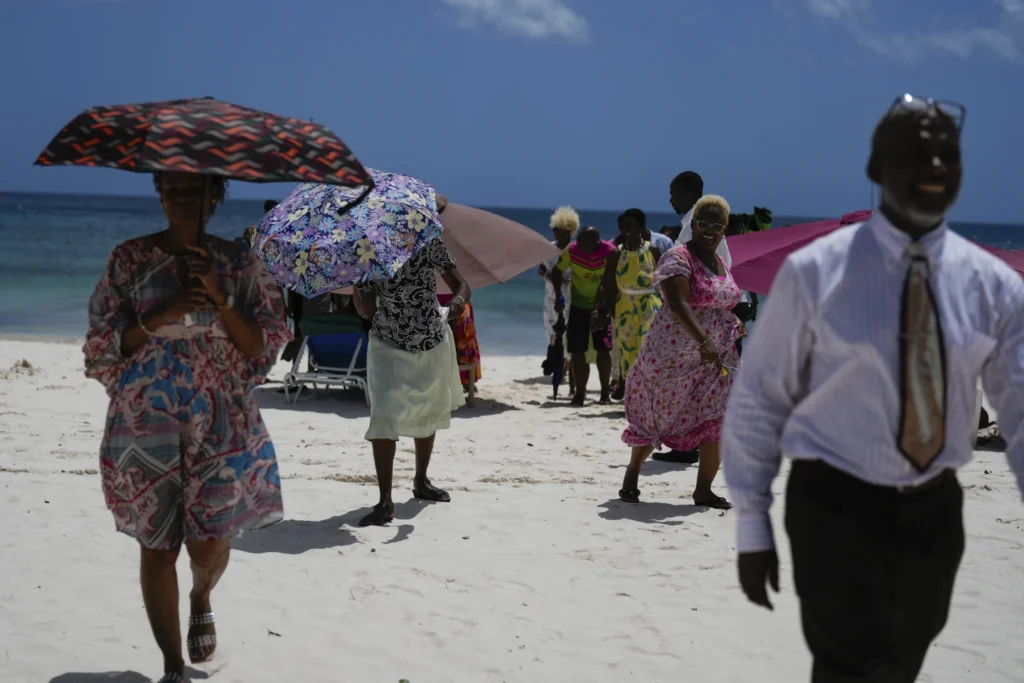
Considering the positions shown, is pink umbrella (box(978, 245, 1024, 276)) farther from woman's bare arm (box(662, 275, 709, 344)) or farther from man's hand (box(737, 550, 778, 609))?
man's hand (box(737, 550, 778, 609))

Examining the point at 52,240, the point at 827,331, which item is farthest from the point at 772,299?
the point at 52,240

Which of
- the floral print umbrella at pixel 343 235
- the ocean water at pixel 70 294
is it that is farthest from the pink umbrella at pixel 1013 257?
Result: the ocean water at pixel 70 294

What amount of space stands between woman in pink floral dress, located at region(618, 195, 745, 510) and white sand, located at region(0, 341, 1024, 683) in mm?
408

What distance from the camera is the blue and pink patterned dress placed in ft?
12.3

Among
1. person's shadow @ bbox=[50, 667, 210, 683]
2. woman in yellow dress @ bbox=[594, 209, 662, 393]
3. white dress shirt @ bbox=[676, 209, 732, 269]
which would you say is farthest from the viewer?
woman in yellow dress @ bbox=[594, 209, 662, 393]

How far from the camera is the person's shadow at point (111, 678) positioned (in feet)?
13.5

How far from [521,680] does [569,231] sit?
8.39m

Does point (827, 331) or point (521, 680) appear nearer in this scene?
point (827, 331)

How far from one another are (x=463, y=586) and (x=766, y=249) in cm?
347

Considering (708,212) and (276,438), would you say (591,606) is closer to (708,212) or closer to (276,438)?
(708,212)

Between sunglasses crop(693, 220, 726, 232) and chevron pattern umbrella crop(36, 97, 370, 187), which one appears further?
sunglasses crop(693, 220, 726, 232)

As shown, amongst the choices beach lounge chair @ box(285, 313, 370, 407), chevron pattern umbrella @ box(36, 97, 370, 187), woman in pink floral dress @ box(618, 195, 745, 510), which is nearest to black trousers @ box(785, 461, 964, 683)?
chevron pattern umbrella @ box(36, 97, 370, 187)

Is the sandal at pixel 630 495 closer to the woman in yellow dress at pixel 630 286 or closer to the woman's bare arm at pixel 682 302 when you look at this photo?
the woman's bare arm at pixel 682 302

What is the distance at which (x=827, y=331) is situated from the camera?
260 cm
